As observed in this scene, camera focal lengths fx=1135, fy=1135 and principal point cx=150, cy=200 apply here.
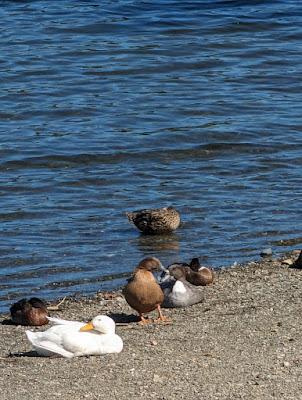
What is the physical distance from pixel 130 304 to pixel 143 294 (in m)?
0.15

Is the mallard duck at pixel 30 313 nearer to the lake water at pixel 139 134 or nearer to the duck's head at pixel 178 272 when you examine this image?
the lake water at pixel 139 134

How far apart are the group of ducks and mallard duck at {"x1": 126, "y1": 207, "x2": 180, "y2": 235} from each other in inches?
0.4

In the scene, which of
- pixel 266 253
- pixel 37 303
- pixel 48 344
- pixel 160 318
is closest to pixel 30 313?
pixel 37 303

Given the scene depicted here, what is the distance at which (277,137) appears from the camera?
625 inches

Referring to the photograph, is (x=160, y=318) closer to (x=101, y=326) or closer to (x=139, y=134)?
(x=101, y=326)

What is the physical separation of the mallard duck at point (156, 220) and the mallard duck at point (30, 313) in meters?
3.02

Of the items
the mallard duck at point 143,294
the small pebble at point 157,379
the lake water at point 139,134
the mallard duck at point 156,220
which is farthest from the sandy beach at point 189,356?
the mallard duck at point 156,220

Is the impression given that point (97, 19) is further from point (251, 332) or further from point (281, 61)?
point (251, 332)

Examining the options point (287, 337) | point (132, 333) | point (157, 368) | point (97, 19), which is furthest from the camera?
point (97, 19)

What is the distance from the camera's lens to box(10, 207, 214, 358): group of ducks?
25.1 ft

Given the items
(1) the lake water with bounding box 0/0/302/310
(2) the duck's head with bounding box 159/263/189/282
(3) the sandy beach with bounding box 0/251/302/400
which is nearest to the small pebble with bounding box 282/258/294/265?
(1) the lake water with bounding box 0/0/302/310

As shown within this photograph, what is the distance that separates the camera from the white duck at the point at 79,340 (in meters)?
7.64

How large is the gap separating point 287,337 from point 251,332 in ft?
1.06

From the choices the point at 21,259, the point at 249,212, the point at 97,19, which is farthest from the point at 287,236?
the point at 97,19
